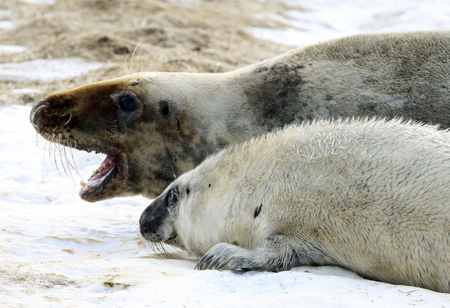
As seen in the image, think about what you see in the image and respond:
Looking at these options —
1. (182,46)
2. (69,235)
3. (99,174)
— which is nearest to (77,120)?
(99,174)

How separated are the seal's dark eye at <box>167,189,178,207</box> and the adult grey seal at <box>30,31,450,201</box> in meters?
0.78

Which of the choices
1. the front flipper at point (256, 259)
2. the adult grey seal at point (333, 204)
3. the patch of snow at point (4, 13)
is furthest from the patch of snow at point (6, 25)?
the front flipper at point (256, 259)

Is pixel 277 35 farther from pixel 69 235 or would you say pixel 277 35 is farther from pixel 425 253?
pixel 425 253

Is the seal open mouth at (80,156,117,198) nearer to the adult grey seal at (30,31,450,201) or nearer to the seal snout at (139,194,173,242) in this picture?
the adult grey seal at (30,31,450,201)

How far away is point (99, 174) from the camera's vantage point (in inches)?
190

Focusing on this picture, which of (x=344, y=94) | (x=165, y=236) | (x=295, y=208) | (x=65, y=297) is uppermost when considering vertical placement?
(x=344, y=94)

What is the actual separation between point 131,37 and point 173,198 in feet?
20.8

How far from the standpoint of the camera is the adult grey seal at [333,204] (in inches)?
112

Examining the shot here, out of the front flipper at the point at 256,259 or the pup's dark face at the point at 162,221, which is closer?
the front flipper at the point at 256,259

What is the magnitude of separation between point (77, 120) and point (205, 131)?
37.7 inches

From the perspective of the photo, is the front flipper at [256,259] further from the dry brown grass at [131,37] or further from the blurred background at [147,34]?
the dry brown grass at [131,37]

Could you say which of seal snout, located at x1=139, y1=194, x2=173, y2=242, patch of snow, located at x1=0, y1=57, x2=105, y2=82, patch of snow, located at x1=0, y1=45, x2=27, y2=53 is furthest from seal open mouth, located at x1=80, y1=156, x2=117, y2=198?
patch of snow, located at x1=0, y1=45, x2=27, y2=53

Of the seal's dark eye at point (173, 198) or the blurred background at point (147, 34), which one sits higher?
the seal's dark eye at point (173, 198)

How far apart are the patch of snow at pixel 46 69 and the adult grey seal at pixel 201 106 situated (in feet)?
12.5
